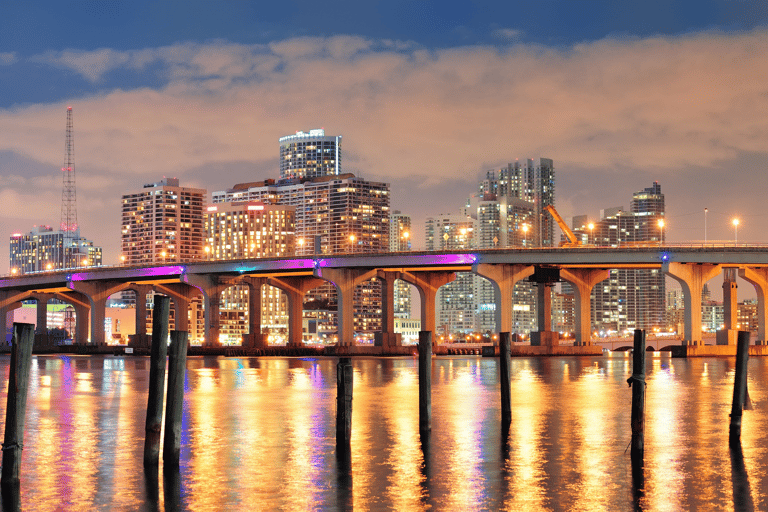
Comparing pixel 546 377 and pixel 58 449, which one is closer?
pixel 58 449

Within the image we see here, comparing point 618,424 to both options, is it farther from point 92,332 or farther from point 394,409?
point 92,332

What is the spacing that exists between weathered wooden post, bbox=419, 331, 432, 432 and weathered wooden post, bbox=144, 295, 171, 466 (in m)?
10.6

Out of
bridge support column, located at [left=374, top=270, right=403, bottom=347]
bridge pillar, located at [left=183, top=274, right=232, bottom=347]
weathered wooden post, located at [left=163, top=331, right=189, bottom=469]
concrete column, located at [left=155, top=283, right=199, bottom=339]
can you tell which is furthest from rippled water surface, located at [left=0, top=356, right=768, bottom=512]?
concrete column, located at [left=155, top=283, right=199, bottom=339]

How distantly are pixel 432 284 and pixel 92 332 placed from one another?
64462mm

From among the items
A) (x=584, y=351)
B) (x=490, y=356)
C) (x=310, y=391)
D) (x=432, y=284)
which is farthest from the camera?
(x=432, y=284)

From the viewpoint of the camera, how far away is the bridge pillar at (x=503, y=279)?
13650 centimetres

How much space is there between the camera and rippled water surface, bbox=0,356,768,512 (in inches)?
912

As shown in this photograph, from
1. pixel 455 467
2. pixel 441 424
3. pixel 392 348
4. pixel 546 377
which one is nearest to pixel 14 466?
pixel 455 467

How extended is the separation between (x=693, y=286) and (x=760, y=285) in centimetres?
1902

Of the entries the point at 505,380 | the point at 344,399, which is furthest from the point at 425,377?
the point at 505,380

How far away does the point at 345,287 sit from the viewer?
487 ft

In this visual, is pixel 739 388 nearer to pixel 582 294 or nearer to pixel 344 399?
pixel 344 399

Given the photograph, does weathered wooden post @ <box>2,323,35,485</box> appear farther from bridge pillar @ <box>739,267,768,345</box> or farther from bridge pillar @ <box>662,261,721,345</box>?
bridge pillar @ <box>739,267,768,345</box>

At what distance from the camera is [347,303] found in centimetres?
14925
